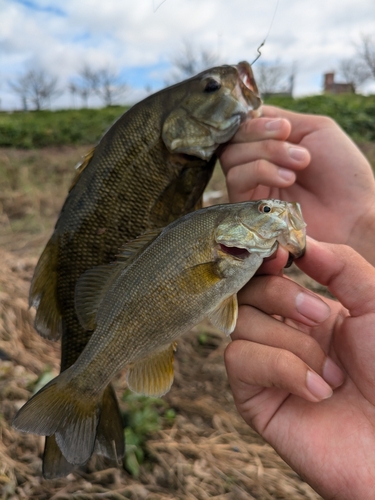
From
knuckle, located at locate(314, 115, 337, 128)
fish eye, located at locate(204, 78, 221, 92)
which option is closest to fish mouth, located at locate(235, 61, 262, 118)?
fish eye, located at locate(204, 78, 221, 92)

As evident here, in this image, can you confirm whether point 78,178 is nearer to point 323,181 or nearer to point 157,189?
point 157,189

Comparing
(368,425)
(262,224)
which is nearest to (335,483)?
(368,425)

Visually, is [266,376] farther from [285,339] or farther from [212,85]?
[212,85]

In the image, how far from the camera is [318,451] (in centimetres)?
164

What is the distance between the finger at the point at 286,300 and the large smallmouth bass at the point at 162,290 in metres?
0.17

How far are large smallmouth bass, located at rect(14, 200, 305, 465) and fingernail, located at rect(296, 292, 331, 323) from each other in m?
0.19

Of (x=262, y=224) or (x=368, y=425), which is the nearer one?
(x=262, y=224)

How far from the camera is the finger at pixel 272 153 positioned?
6.68 ft

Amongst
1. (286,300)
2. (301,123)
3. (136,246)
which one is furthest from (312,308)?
(301,123)

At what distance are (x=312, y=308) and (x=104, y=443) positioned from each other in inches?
37.4

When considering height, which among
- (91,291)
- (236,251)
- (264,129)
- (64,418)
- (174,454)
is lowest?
(174,454)

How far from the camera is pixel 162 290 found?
4.95 ft

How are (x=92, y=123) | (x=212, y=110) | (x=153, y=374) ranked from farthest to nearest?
(x=92, y=123) < (x=212, y=110) < (x=153, y=374)

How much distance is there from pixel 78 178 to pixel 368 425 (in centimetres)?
157
